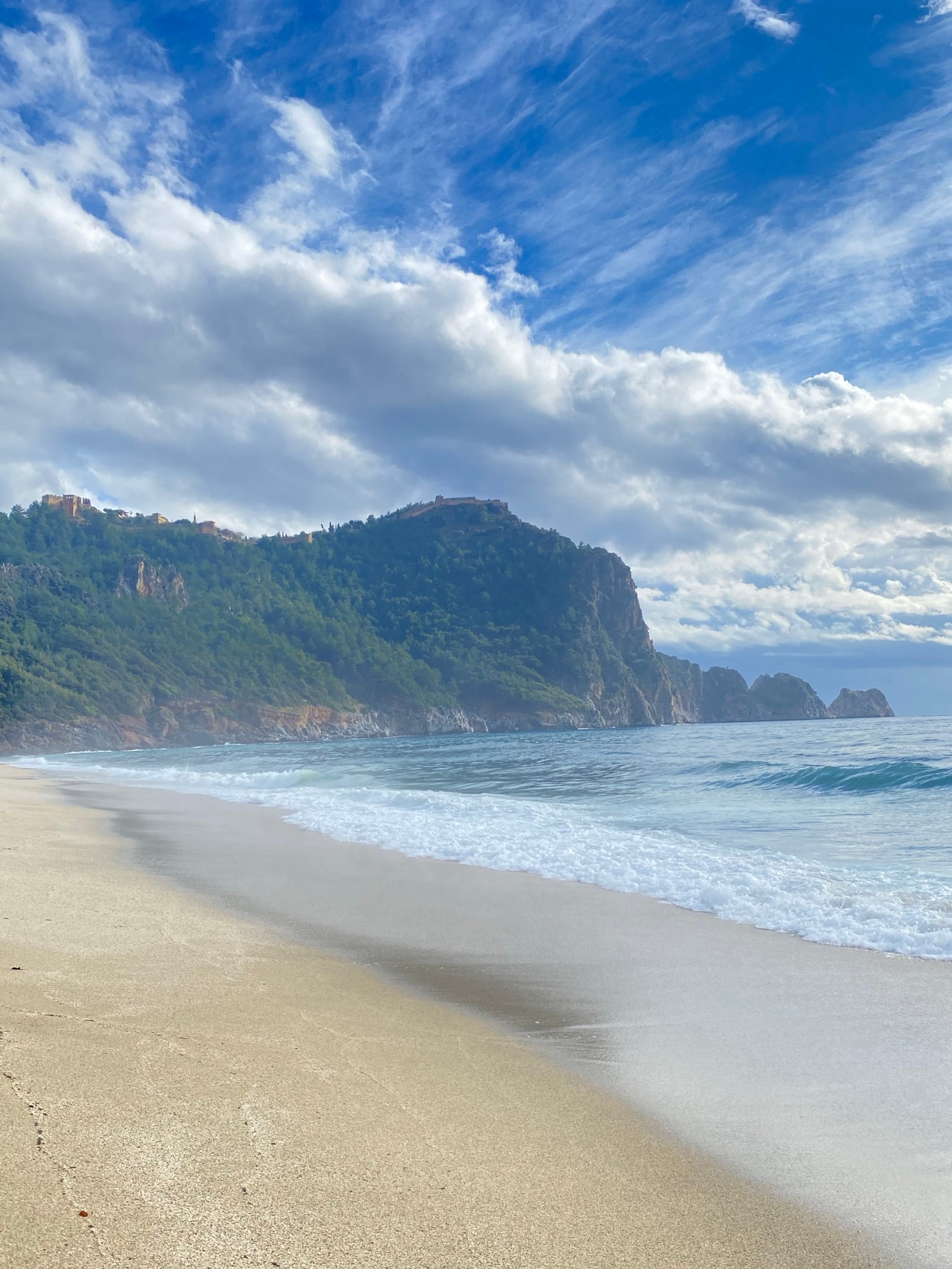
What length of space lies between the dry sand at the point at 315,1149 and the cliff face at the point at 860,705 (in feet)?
677

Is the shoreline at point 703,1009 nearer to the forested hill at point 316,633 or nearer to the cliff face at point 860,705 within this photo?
the forested hill at point 316,633

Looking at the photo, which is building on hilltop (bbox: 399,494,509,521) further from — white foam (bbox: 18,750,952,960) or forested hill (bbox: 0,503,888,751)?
white foam (bbox: 18,750,952,960)

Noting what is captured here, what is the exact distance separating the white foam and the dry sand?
387cm

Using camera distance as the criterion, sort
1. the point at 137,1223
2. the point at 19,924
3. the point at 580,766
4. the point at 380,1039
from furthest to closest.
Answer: the point at 580,766
the point at 19,924
the point at 380,1039
the point at 137,1223

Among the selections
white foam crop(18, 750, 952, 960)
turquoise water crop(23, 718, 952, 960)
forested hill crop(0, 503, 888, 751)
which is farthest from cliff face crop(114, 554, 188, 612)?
white foam crop(18, 750, 952, 960)

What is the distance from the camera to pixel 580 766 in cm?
3256

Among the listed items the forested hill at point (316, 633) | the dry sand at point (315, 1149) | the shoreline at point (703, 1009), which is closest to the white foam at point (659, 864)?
the shoreline at point (703, 1009)

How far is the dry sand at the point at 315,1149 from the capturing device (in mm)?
2230

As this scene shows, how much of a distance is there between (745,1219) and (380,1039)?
2107 millimetres

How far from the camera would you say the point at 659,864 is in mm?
9898

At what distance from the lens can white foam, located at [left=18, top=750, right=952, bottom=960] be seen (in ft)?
22.5

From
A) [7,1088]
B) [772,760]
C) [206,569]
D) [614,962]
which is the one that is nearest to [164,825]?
[614,962]

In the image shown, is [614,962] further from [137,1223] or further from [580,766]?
[580,766]

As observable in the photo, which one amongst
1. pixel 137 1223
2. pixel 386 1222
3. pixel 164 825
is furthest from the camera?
pixel 164 825
